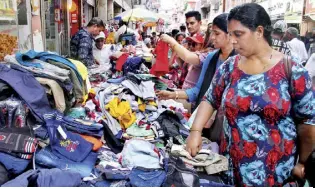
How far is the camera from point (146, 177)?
1.90 m

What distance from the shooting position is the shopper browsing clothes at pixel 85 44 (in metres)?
5.31

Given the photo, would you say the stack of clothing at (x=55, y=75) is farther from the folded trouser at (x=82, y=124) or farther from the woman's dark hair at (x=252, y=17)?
the woman's dark hair at (x=252, y=17)

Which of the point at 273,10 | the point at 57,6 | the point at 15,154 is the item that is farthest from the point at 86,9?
the point at 15,154

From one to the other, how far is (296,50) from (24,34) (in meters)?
5.65

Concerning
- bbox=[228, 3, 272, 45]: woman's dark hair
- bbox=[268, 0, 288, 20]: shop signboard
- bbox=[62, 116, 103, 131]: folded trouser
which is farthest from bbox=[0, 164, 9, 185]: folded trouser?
bbox=[268, 0, 288, 20]: shop signboard

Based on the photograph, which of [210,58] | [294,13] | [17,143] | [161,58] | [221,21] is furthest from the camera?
[294,13]

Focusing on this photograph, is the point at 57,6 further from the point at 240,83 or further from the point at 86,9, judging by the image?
the point at 240,83

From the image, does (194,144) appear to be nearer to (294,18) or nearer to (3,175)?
(3,175)

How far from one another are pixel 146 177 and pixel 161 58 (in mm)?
2265

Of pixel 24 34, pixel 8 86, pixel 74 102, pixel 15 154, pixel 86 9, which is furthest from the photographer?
pixel 86 9

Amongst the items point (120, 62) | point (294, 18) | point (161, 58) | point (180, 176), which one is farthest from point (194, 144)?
point (294, 18)

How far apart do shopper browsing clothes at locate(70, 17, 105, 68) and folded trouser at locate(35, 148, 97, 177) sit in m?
3.33

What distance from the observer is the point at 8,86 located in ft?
7.19

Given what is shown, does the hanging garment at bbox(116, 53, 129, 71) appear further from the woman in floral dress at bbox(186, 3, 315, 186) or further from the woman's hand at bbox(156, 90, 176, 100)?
the woman in floral dress at bbox(186, 3, 315, 186)
